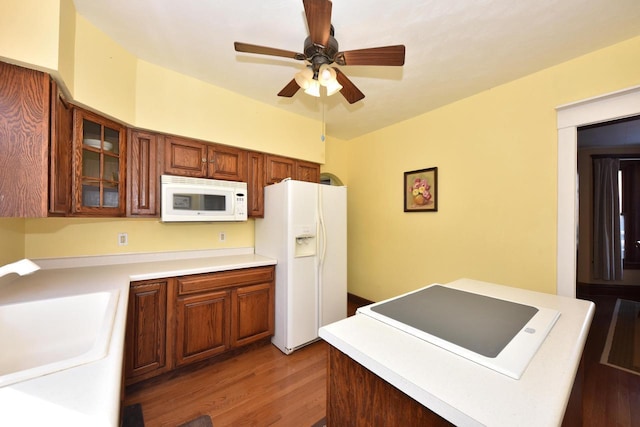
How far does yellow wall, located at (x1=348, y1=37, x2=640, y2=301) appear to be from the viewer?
191cm

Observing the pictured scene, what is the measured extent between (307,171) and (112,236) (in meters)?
2.04

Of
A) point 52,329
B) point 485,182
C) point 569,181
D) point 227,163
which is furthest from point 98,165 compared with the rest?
point 569,181

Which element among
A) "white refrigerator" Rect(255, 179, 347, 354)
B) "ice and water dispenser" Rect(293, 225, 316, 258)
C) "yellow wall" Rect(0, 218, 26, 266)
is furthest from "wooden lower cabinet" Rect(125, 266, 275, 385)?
"yellow wall" Rect(0, 218, 26, 266)

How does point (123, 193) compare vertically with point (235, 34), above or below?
below

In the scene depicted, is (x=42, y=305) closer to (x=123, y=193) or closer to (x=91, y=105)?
(x=123, y=193)

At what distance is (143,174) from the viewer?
2006 millimetres

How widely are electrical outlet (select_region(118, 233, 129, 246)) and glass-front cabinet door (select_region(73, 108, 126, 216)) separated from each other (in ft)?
1.14

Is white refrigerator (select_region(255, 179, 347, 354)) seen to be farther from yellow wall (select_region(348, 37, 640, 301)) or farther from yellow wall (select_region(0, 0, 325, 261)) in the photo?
yellow wall (select_region(348, 37, 640, 301))

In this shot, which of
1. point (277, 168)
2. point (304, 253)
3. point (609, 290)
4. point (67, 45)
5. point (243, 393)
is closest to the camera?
point (67, 45)

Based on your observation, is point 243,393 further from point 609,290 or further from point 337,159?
point 609,290

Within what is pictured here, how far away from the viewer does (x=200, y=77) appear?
217cm

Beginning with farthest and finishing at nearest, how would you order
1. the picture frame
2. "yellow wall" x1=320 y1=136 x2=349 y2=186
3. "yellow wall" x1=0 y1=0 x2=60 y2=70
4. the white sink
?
"yellow wall" x1=320 y1=136 x2=349 y2=186 < the picture frame < "yellow wall" x1=0 y1=0 x2=60 y2=70 < the white sink

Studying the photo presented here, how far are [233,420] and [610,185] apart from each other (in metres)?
5.52

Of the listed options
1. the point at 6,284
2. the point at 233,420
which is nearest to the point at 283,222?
the point at 233,420
